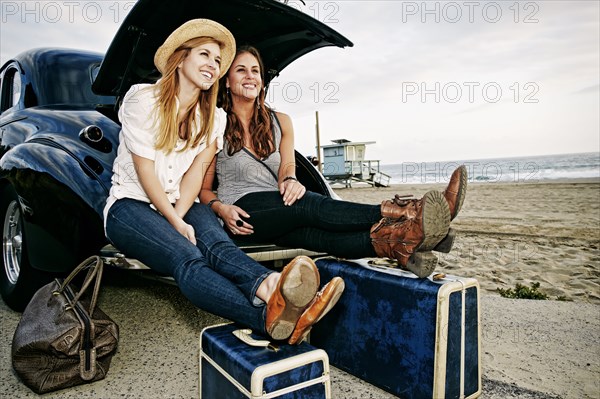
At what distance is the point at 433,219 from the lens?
6.65ft

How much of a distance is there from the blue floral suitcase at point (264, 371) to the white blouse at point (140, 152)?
36.1 inches

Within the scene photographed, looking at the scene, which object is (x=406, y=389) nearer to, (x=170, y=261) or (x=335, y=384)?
(x=335, y=384)

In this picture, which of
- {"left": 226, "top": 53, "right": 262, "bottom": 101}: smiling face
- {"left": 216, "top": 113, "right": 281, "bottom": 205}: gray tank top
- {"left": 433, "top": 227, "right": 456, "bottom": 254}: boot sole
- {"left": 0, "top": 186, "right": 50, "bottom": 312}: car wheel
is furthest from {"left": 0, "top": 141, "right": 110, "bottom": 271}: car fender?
{"left": 433, "top": 227, "right": 456, "bottom": 254}: boot sole

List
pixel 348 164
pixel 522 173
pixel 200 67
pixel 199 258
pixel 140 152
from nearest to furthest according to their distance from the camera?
pixel 199 258
pixel 140 152
pixel 200 67
pixel 348 164
pixel 522 173

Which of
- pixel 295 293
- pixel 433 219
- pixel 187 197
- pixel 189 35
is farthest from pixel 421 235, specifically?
pixel 189 35

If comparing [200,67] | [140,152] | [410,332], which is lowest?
[410,332]

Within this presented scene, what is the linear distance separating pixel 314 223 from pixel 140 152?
3.52 ft

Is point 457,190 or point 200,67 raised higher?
point 200,67

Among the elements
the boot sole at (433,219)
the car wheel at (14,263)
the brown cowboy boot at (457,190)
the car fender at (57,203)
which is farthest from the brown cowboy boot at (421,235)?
the car wheel at (14,263)

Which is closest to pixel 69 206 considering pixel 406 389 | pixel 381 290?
pixel 381 290

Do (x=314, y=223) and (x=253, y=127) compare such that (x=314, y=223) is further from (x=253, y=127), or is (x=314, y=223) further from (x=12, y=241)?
(x=12, y=241)

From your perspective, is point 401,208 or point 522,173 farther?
point 522,173

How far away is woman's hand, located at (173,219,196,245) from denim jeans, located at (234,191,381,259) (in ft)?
1.84

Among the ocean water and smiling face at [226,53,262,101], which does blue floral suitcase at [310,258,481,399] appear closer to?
smiling face at [226,53,262,101]
